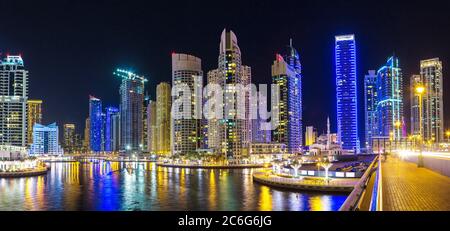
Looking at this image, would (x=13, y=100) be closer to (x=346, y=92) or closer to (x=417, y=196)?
(x=417, y=196)

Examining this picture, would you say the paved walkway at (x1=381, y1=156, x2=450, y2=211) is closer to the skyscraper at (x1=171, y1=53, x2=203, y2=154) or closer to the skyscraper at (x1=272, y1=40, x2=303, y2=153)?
the skyscraper at (x1=171, y1=53, x2=203, y2=154)

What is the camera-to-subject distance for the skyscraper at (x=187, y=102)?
505 feet

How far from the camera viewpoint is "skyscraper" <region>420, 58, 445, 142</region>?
309 feet

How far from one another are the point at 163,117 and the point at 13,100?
7462 cm

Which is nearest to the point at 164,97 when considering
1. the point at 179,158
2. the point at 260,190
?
the point at 179,158

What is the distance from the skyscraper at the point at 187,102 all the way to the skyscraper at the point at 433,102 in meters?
83.9

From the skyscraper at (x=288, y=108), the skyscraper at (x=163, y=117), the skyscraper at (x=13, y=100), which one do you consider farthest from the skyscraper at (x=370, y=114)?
the skyscraper at (x=13, y=100)

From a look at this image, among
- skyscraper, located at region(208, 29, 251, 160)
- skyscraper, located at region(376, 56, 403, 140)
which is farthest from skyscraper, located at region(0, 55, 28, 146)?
skyscraper, located at region(376, 56, 403, 140)

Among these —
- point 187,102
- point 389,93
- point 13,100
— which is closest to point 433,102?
point 389,93

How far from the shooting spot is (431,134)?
95.1 metres

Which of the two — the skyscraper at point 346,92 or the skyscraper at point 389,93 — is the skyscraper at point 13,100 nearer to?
the skyscraper at point 389,93

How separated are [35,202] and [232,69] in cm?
9216

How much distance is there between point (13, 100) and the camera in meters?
126
